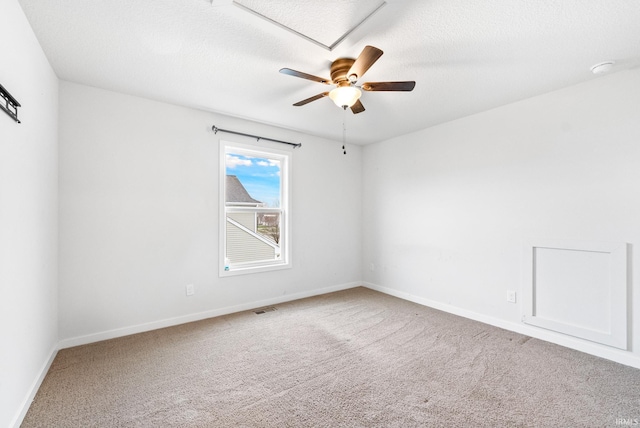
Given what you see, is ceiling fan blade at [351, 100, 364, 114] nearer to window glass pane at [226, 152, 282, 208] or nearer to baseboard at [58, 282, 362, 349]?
window glass pane at [226, 152, 282, 208]

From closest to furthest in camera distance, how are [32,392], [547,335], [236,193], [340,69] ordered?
1. [32,392]
2. [340,69]
3. [547,335]
4. [236,193]

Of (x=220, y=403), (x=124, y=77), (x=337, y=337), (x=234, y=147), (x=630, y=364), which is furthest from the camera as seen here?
(x=234, y=147)

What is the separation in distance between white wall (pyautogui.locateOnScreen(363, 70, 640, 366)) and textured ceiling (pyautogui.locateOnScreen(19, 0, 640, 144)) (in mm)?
313

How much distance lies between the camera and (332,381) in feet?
6.77

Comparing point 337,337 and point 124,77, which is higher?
point 124,77

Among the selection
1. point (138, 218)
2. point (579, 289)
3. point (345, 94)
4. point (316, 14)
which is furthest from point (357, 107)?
point (579, 289)

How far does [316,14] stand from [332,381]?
2.53 m

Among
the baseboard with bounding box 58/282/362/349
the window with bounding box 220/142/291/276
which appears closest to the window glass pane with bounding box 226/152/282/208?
the window with bounding box 220/142/291/276

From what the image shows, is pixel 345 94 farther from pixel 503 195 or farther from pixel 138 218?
pixel 138 218

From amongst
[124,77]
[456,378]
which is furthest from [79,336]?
[456,378]

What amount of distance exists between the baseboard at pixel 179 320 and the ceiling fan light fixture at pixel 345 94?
2.74 meters

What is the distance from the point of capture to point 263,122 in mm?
3697

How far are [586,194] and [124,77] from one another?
4.36 m

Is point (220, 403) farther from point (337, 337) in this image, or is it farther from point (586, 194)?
point (586, 194)
